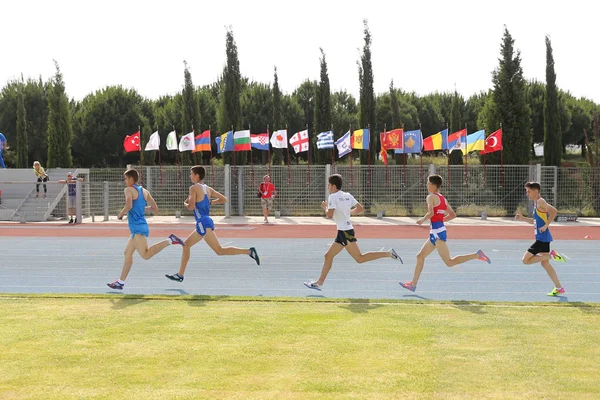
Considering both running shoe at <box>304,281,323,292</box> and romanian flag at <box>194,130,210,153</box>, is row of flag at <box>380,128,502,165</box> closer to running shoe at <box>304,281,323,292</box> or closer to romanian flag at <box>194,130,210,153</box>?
romanian flag at <box>194,130,210,153</box>

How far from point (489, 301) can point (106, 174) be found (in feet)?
80.6

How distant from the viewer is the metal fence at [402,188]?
2938 centimetres

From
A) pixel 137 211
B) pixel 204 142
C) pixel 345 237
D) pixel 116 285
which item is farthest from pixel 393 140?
pixel 116 285

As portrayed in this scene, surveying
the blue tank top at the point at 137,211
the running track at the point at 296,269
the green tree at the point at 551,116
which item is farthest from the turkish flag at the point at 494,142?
the blue tank top at the point at 137,211

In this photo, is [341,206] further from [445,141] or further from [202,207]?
[445,141]

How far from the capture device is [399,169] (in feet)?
97.5

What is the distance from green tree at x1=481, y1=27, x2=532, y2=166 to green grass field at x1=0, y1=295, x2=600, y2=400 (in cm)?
2462

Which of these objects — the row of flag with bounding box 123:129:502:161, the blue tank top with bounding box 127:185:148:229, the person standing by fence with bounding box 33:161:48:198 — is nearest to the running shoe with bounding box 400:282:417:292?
the blue tank top with bounding box 127:185:148:229

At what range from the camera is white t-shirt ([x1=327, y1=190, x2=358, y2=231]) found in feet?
35.6

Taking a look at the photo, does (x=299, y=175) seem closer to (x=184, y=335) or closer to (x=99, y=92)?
(x=184, y=335)

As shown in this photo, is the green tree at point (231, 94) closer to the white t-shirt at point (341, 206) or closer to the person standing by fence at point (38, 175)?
the person standing by fence at point (38, 175)

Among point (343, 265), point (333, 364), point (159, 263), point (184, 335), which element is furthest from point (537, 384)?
point (159, 263)

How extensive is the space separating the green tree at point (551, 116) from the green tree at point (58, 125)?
24.7 m

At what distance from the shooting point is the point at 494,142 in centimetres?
2891
